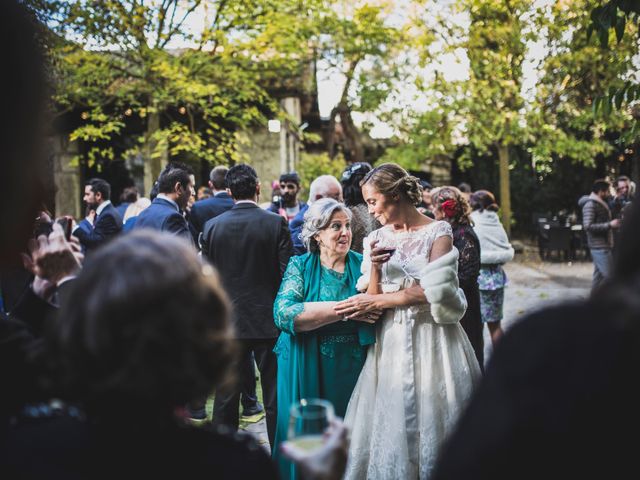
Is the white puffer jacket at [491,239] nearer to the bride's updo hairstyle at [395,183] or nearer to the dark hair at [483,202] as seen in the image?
the dark hair at [483,202]

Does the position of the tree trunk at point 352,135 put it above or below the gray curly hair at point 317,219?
above

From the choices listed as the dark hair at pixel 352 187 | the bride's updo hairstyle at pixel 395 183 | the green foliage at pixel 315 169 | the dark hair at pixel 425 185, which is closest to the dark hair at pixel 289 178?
the dark hair at pixel 425 185

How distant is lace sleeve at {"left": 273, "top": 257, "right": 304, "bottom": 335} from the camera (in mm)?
3623

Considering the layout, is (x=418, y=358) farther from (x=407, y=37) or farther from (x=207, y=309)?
(x=407, y=37)

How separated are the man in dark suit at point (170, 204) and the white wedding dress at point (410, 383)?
2.23 metres

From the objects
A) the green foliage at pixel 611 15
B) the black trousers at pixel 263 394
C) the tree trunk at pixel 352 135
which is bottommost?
the black trousers at pixel 263 394

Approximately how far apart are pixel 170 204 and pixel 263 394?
1960 mm

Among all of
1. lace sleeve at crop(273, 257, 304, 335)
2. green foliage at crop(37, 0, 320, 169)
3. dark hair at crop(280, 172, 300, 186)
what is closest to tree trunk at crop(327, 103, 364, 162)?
green foliage at crop(37, 0, 320, 169)

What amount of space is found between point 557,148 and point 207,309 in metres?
18.7

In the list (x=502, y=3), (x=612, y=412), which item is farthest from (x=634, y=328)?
(x=502, y=3)

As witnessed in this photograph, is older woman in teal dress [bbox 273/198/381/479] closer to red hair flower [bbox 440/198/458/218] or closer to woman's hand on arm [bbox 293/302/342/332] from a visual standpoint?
woman's hand on arm [bbox 293/302/342/332]

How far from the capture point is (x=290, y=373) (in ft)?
12.3

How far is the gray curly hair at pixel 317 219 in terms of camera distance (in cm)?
381

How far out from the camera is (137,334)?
4.24ft
